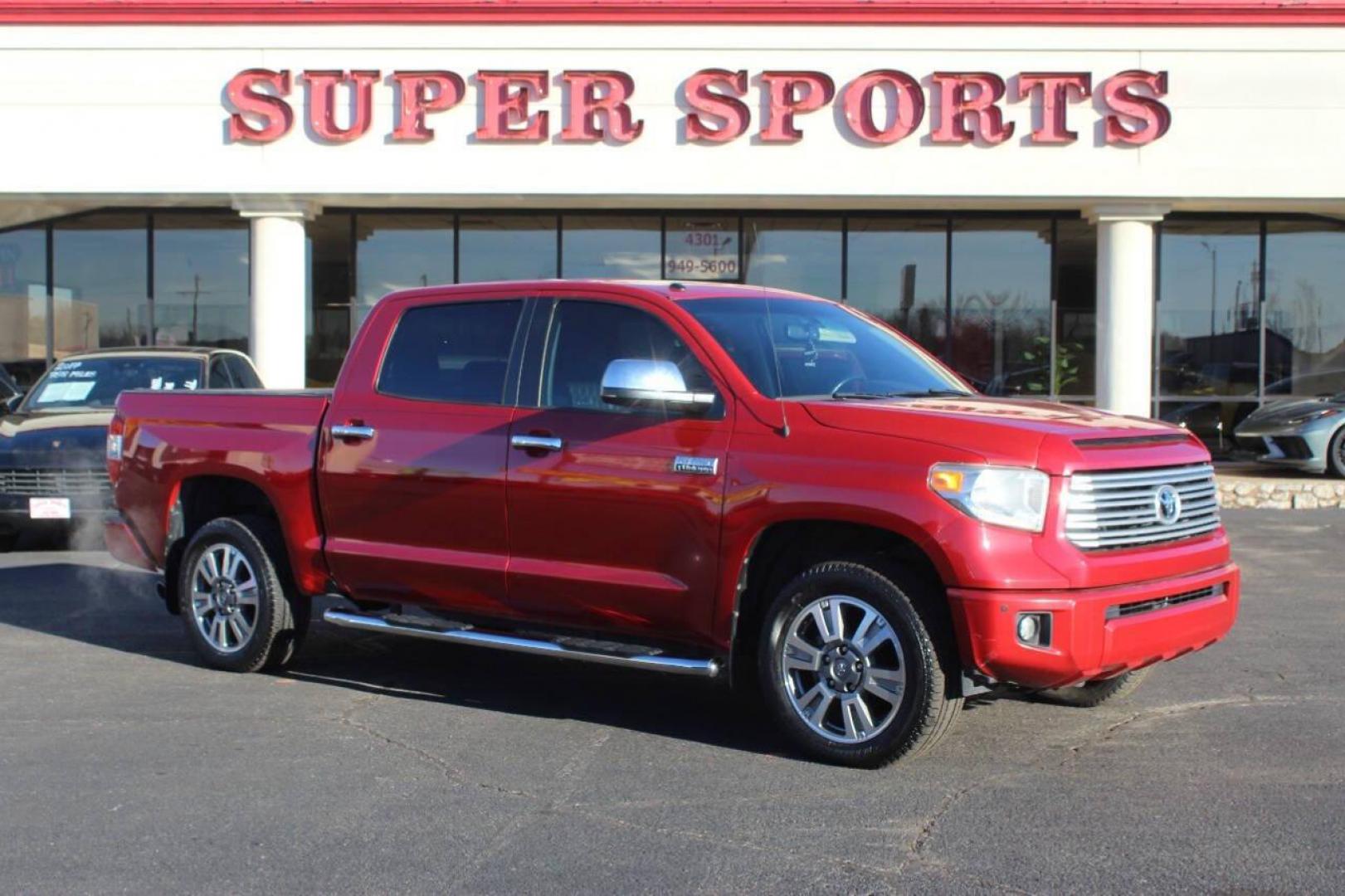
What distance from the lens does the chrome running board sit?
575 centimetres

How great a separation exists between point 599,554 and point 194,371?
7561 mm

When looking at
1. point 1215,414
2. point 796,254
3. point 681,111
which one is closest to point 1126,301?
point 1215,414

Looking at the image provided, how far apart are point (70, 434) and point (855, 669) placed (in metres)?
7.66

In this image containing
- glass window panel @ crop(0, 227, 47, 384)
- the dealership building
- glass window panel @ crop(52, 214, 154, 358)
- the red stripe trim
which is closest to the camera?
the red stripe trim

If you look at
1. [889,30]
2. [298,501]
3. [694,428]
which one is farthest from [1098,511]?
[889,30]

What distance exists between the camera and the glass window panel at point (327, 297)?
67.4ft

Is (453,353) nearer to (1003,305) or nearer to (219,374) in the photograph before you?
(219,374)

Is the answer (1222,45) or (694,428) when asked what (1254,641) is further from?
(1222,45)

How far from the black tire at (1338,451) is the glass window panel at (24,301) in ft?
57.8

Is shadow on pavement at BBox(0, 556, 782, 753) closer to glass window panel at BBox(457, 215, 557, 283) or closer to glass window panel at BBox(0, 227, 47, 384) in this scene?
glass window panel at BBox(457, 215, 557, 283)

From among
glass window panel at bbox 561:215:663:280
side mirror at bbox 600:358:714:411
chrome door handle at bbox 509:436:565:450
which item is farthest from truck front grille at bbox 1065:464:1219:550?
glass window panel at bbox 561:215:663:280

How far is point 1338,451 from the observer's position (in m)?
16.8

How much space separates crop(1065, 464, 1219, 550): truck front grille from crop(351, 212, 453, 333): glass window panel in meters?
15.9

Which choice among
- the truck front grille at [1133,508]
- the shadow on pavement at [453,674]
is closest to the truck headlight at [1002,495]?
the truck front grille at [1133,508]
